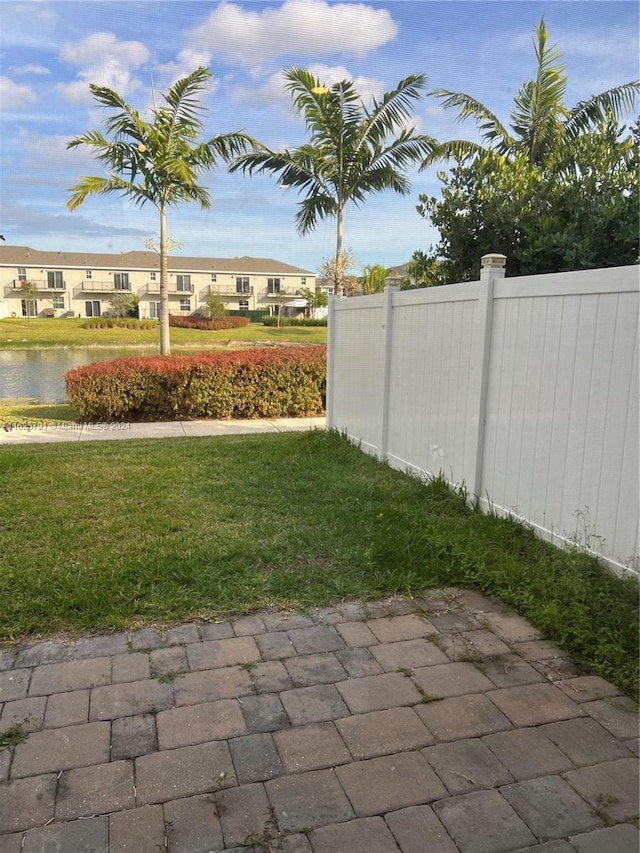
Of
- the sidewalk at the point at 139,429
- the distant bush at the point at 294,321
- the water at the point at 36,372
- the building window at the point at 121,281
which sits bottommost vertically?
the water at the point at 36,372

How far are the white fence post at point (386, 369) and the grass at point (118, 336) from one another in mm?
18969

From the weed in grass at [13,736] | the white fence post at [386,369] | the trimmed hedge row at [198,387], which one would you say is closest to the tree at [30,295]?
the trimmed hedge row at [198,387]

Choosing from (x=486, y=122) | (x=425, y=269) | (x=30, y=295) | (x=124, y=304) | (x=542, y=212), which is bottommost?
(x=425, y=269)

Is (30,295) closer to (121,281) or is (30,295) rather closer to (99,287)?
(99,287)

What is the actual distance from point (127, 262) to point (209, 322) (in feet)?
34.1

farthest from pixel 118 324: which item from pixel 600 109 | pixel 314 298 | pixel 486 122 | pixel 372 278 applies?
pixel 600 109

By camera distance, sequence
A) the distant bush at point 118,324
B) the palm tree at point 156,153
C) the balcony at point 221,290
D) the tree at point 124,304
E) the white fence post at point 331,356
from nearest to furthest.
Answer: the white fence post at point 331,356 → the palm tree at point 156,153 → the distant bush at point 118,324 → the tree at point 124,304 → the balcony at point 221,290

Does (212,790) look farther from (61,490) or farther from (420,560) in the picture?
(61,490)

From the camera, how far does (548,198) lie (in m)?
4.86

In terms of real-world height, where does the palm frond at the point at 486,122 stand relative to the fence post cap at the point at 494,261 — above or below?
above

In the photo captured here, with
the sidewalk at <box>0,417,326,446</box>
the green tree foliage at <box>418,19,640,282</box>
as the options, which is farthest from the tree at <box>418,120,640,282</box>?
the sidewalk at <box>0,417,326,446</box>

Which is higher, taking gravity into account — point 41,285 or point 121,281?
point 121,281

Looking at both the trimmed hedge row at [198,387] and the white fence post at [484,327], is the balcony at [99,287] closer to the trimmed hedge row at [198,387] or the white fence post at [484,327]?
the trimmed hedge row at [198,387]

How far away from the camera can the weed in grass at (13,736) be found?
6.22 feet
